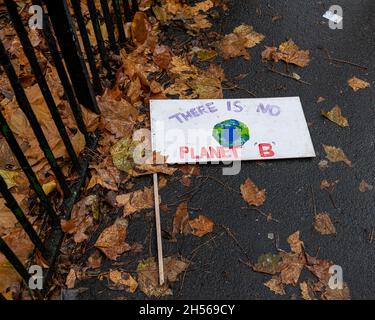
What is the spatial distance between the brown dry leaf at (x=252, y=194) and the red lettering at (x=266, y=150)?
0.66 ft

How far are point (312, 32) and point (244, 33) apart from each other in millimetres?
515

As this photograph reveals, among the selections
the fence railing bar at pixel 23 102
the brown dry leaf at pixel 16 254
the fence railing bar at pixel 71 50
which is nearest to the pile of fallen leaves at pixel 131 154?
the brown dry leaf at pixel 16 254

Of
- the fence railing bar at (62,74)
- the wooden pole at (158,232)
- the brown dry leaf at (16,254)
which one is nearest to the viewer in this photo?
the fence railing bar at (62,74)

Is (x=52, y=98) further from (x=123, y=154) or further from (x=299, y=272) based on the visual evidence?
(x=299, y=272)

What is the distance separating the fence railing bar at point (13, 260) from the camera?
150cm

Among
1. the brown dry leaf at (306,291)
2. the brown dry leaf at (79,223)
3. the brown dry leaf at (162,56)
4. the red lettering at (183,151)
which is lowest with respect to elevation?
the brown dry leaf at (306,291)

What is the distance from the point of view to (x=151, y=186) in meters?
2.19

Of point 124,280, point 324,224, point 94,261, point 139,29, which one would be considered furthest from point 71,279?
point 139,29

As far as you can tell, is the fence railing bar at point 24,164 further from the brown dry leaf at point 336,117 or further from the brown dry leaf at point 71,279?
the brown dry leaf at point 336,117

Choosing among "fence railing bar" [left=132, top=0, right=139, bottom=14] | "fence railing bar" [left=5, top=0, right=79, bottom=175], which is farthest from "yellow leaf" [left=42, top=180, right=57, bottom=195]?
"fence railing bar" [left=132, top=0, right=139, bottom=14]

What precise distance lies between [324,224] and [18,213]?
1.47 m

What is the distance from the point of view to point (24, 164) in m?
1.59
